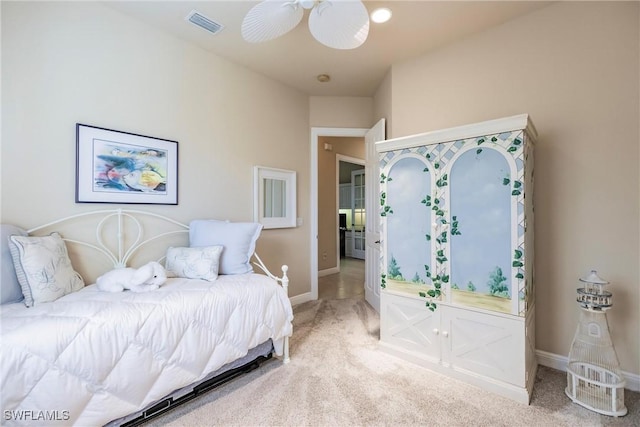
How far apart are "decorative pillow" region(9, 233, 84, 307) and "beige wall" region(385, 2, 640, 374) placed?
124 inches

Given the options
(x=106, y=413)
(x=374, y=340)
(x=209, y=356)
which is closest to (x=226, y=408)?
(x=209, y=356)

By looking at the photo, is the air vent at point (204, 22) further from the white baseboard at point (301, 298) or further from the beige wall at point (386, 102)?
the white baseboard at point (301, 298)

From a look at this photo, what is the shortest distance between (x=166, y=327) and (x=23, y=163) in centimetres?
140

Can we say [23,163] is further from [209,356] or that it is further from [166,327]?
[209,356]

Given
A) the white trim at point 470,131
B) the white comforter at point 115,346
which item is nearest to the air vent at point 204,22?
the white trim at point 470,131

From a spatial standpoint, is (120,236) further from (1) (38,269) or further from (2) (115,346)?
(2) (115,346)

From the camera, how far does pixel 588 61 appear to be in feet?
6.54

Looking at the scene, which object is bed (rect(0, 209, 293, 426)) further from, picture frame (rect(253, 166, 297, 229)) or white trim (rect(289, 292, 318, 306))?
white trim (rect(289, 292, 318, 306))

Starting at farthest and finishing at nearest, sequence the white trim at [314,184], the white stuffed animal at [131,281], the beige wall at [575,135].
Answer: the white trim at [314,184]
the beige wall at [575,135]
the white stuffed animal at [131,281]

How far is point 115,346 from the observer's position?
135cm

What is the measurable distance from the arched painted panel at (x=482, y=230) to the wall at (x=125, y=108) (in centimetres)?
202


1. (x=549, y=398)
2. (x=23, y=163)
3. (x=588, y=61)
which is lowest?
(x=549, y=398)

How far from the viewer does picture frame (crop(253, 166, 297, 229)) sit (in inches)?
123

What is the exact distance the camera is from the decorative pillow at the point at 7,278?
1.52 m
